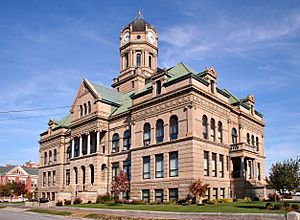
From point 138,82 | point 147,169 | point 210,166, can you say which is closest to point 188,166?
point 210,166

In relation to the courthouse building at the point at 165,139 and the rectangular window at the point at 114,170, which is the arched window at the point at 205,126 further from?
the rectangular window at the point at 114,170

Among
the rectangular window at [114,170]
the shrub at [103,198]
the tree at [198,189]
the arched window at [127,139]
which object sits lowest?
the shrub at [103,198]

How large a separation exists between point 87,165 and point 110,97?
479 inches

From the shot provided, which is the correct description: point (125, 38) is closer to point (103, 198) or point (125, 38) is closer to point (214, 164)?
point (103, 198)

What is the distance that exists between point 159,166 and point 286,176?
1785 cm

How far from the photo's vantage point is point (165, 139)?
44.9 m

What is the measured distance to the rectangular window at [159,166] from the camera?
147 feet

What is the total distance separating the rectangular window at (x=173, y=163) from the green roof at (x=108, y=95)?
18.5 meters

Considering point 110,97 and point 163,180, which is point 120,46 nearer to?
point 110,97

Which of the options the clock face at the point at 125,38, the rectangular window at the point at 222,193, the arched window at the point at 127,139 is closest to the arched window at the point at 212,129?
the rectangular window at the point at 222,193

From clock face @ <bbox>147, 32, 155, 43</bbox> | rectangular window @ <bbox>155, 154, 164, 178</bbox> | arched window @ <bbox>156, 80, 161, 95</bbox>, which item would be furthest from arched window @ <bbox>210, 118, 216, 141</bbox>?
clock face @ <bbox>147, 32, 155, 43</bbox>

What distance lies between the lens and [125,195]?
50.4 meters

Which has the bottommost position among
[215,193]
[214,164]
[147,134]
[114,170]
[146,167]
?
[215,193]

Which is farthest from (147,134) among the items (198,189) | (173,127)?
(198,189)
